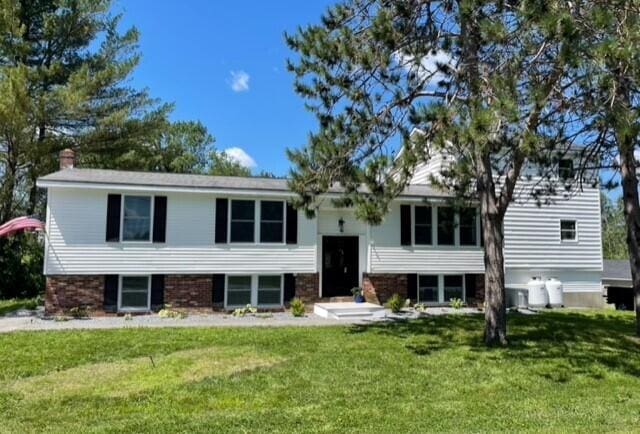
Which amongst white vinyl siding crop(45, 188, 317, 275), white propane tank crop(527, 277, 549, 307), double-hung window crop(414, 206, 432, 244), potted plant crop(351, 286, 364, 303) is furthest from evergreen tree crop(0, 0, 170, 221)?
white propane tank crop(527, 277, 549, 307)

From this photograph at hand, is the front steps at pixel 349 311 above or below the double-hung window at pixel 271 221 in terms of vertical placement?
below

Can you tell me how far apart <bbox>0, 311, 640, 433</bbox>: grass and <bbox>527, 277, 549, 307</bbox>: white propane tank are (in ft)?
17.0

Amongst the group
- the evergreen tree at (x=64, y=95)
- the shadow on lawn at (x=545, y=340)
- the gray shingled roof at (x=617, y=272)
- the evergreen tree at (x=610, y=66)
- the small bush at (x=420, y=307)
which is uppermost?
the evergreen tree at (x=64, y=95)

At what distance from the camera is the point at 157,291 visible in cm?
1359

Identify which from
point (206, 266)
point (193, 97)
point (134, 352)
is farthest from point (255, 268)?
point (193, 97)

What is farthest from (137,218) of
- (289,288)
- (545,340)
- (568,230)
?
(568,230)

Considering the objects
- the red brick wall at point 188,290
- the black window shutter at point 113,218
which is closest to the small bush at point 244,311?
the red brick wall at point 188,290

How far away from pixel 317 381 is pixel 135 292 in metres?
8.23

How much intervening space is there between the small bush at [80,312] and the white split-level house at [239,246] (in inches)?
6.0

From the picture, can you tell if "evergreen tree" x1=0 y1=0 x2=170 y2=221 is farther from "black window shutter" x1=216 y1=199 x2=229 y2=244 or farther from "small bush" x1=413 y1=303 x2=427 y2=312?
"small bush" x1=413 y1=303 x2=427 y2=312

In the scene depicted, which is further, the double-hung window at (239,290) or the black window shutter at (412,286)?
the black window shutter at (412,286)

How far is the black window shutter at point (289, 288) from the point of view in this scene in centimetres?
1451

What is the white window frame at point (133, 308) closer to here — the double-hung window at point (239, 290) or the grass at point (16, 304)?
the double-hung window at point (239, 290)

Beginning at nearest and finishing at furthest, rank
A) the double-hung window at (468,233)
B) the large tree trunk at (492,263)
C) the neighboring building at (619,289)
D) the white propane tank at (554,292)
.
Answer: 1. the large tree trunk at (492,263)
2. the double-hung window at (468,233)
3. the white propane tank at (554,292)
4. the neighboring building at (619,289)
